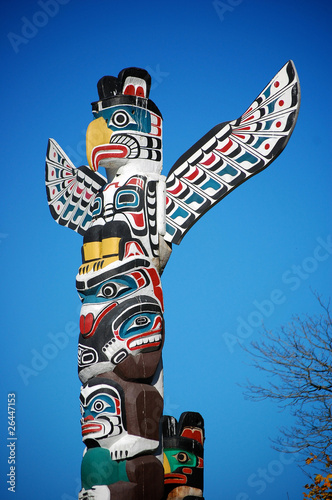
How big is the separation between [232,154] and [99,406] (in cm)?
326

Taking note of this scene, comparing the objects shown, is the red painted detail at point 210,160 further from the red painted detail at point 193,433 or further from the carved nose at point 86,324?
the red painted detail at point 193,433

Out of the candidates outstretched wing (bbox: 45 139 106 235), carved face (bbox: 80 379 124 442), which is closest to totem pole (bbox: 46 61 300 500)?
carved face (bbox: 80 379 124 442)

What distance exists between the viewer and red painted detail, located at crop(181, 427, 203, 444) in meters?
8.06

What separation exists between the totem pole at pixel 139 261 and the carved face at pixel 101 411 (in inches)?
0.4

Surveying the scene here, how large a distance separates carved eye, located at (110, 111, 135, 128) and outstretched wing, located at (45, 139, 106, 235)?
1764 mm

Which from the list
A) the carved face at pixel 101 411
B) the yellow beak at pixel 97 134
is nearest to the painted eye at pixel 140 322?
the carved face at pixel 101 411

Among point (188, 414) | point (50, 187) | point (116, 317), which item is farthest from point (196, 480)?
point (50, 187)

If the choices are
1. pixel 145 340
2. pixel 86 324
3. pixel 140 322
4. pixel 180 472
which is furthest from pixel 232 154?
pixel 180 472

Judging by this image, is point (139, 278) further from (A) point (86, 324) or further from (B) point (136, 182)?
(B) point (136, 182)

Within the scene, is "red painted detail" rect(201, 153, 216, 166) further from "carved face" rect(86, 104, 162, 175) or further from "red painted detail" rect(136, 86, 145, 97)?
"red painted detail" rect(136, 86, 145, 97)

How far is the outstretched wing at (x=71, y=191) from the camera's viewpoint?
9680 mm

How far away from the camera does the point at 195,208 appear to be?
7938 millimetres

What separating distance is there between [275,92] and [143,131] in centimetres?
161

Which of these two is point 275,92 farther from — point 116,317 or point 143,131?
point 116,317
